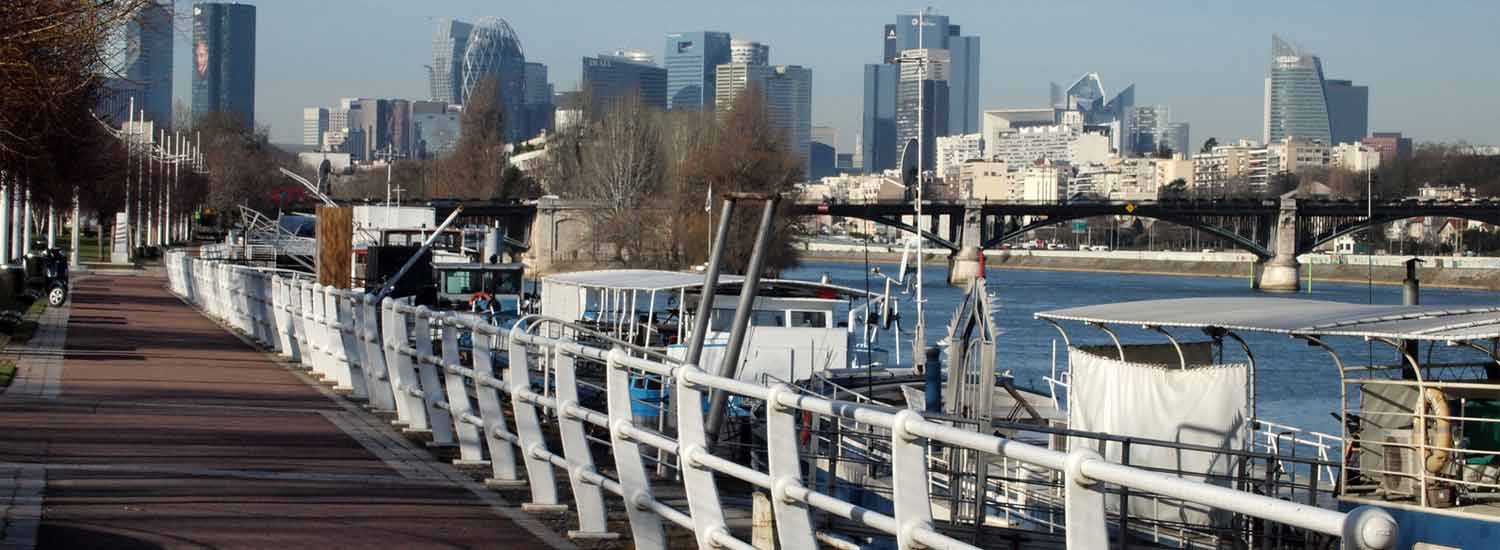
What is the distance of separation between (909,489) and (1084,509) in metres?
1.06

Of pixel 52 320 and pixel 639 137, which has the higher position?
pixel 639 137

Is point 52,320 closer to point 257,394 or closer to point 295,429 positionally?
point 257,394

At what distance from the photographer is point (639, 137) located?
304ft

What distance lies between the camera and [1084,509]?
437 cm

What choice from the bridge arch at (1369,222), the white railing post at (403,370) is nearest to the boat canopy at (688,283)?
the white railing post at (403,370)

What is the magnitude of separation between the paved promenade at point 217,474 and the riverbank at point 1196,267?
8071 centimetres

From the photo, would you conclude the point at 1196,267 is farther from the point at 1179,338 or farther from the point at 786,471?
the point at 786,471

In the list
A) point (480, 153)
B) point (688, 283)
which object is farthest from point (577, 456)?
point (480, 153)

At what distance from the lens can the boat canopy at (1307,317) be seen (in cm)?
1478

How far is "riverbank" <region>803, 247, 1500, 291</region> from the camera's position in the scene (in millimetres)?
111881

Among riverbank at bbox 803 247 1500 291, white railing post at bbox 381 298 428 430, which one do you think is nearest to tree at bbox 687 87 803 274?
riverbank at bbox 803 247 1500 291

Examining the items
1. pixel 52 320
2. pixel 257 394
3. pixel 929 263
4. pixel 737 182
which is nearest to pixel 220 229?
pixel 737 182

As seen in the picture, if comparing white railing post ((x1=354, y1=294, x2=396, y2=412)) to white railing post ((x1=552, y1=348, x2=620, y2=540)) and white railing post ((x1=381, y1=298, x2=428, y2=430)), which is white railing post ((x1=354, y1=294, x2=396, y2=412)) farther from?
white railing post ((x1=552, y1=348, x2=620, y2=540))

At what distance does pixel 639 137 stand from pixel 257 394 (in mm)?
76466
